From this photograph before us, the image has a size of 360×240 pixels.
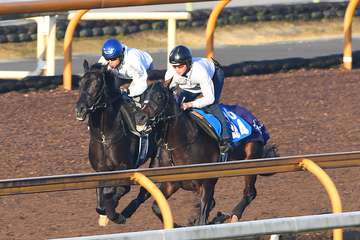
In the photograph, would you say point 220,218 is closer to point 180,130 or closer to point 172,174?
point 180,130

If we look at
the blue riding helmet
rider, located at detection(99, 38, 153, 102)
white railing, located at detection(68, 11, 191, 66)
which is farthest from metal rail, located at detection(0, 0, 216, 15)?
the blue riding helmet

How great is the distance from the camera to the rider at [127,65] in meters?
11.4

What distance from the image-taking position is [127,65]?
11609mm

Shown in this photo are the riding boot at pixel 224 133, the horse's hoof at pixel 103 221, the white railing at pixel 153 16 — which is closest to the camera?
the riding boot at pixel 224 133

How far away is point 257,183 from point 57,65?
235 inches

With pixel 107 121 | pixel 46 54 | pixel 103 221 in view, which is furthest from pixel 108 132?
pixel 46 54

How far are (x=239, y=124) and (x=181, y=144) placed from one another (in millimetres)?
680

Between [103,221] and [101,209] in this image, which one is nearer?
[101,209]

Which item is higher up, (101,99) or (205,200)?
(101,99)

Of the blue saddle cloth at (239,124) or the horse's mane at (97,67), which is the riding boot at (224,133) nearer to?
the blue saddle cloth at (239,124)

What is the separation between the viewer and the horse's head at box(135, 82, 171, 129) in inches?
415

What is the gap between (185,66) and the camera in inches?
437

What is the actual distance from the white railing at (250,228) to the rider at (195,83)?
3.62 m

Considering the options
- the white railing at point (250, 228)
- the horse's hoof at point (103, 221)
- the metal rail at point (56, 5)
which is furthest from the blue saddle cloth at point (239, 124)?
Answer: the white railing at point (250, 228)
